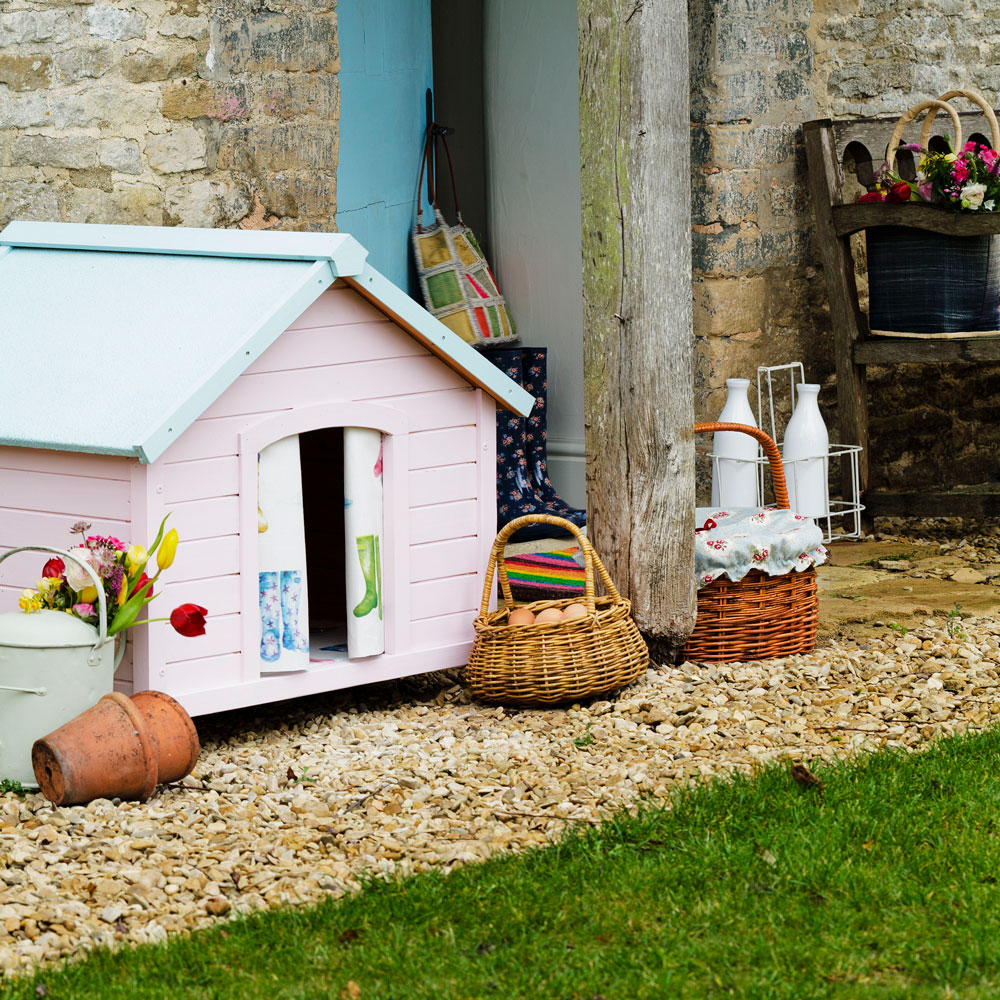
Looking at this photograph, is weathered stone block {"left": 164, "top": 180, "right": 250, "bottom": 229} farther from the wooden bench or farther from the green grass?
the green grass

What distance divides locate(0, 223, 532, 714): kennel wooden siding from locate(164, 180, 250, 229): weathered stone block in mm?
704

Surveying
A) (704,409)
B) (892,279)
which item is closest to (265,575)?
(704,409)

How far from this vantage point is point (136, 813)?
3.27 meters

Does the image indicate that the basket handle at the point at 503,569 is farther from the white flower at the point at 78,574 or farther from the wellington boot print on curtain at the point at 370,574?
the white flower at the point at 78,574

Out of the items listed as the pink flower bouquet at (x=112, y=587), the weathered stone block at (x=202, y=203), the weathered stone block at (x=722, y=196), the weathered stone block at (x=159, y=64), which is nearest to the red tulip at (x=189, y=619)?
the pink flower bouquet at (x=112, y=587)

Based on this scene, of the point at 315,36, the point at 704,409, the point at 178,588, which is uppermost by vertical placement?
the point at 315,36

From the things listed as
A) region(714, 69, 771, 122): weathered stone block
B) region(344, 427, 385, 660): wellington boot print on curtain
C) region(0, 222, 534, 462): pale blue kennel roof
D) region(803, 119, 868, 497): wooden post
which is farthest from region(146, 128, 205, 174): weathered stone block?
region(803, 119, 868, 497): wooden post

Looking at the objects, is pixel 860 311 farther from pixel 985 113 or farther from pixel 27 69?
pixel 27 69

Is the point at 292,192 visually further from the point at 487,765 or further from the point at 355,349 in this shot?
the point at 487,765

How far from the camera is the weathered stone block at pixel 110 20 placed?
16.2 feet

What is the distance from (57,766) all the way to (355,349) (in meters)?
1.31

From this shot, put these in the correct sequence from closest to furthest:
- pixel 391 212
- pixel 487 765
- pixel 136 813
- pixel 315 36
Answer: pixel 136 813
pixel 487 765
pixel 315 36
pixel 391 212

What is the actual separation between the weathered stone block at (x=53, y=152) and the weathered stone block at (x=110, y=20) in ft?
1.16

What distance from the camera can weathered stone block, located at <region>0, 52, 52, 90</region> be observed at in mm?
4977
